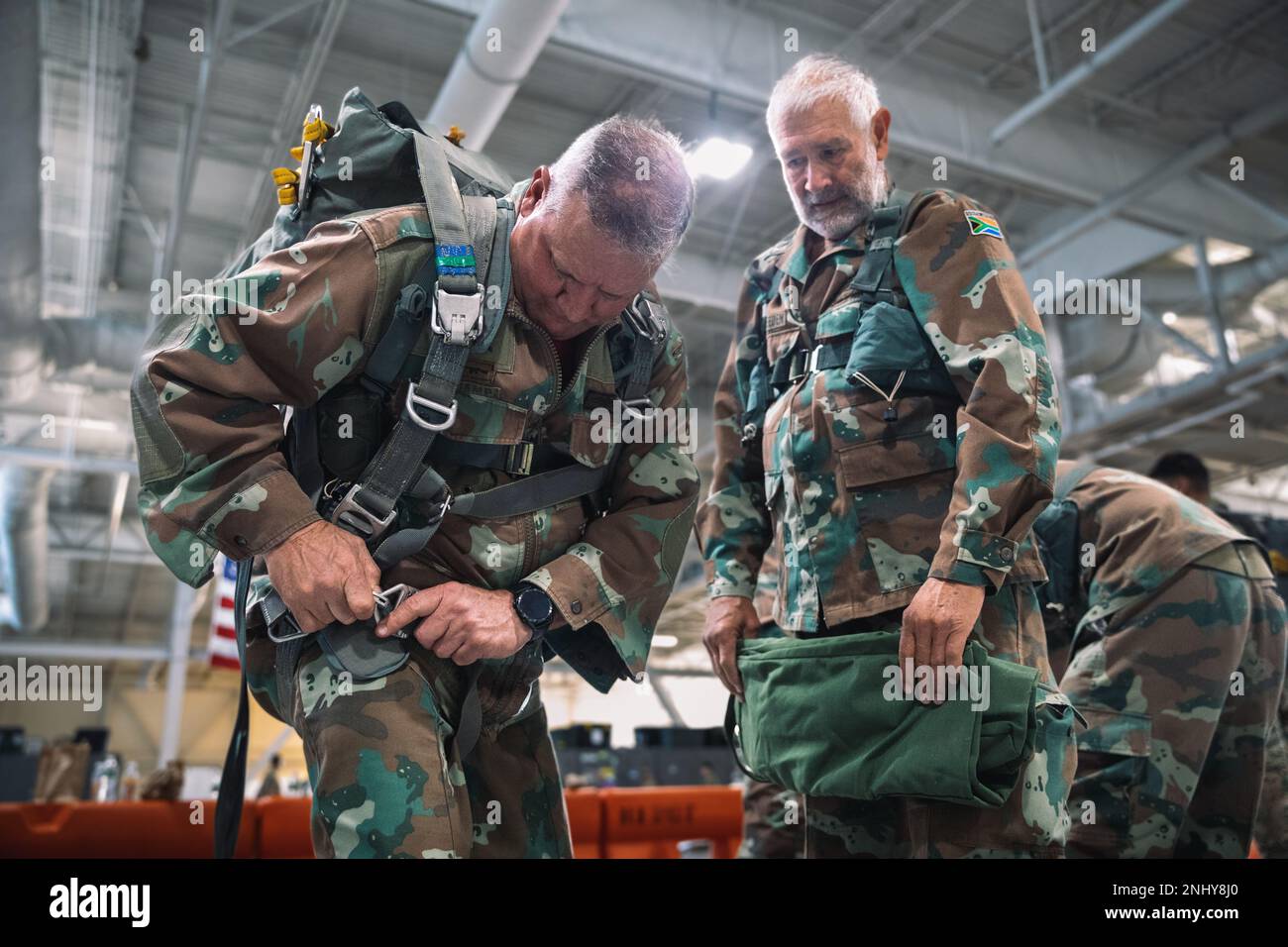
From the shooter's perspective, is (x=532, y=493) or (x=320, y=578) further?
(x=532, y=493)

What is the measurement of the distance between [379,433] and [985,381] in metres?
0.91

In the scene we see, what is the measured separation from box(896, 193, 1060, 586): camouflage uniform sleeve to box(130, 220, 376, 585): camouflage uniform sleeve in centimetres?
90

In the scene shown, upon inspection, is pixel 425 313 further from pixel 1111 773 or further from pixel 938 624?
pixel 1111 773

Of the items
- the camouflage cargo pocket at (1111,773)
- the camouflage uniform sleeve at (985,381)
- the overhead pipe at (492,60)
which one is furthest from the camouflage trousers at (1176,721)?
the overhead pipe at (492,60)

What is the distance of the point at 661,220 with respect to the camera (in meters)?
1.43

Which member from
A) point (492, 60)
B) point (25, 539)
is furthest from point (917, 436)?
point (25, 539)

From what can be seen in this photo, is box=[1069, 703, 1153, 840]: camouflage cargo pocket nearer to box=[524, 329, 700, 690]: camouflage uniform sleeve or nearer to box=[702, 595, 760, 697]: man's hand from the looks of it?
box=[702, 595, 760, 697]: man's hand

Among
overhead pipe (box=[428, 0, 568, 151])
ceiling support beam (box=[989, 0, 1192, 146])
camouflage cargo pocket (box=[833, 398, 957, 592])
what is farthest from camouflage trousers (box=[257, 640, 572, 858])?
ceiling support beam (box=[989, 0, 1192, 146])

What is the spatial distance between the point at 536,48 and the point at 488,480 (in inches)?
158

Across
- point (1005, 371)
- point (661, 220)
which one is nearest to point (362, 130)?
point (661, 220)

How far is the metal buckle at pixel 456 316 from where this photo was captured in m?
1.35

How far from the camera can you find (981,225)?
5.63ft

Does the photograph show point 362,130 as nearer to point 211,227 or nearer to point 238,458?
point 238,458

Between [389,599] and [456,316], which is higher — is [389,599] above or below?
below
